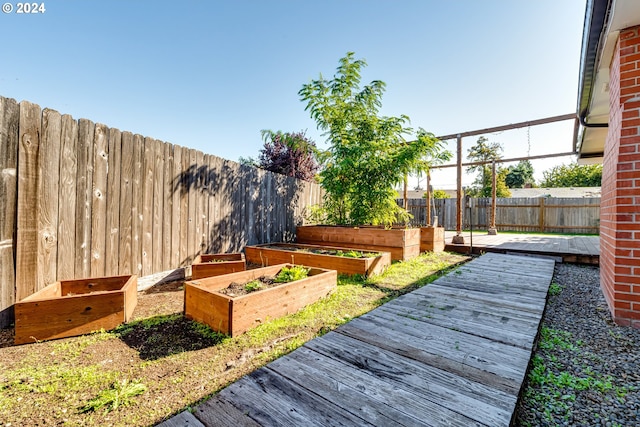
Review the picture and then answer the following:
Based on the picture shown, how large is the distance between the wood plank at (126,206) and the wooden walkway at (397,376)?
8.60ft

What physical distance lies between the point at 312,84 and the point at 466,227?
35.5 ft

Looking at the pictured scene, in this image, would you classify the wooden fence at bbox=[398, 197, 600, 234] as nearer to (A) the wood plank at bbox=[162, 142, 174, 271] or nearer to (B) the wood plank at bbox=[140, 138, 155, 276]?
(A) the wood plank at bbox=[162, 142, 174, 271]

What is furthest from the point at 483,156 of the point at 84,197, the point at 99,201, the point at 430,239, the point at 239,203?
the point at 84,197

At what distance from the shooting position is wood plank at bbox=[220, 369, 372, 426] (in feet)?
3.11

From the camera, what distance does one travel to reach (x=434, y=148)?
5215 mm

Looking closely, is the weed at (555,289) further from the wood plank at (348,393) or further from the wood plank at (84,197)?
the wood plank at (84,197)

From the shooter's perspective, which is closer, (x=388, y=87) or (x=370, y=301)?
(x=370, y=301)

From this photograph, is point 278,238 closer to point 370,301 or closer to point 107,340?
point 370,301

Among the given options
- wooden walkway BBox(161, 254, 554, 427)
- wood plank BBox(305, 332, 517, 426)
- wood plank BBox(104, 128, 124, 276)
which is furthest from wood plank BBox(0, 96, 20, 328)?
wood plank BBox(305, 332, 517, 426)

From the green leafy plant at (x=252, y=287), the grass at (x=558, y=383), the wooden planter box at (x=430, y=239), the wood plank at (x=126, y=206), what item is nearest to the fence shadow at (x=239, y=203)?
the wood plank at (x=126, y=206)

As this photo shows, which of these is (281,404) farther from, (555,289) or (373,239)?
(373,239)

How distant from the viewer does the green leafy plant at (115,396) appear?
1200mm

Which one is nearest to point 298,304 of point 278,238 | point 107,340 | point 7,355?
point 107,340

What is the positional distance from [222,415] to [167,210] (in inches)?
122
